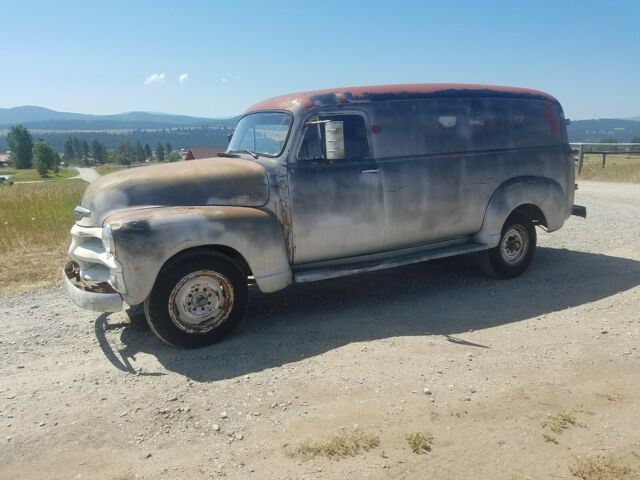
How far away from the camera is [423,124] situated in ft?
19.2

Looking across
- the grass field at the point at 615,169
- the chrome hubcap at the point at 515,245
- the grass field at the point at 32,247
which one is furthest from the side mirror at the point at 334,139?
the grass field at the point at 615,169

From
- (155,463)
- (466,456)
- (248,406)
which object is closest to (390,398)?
(466,456)

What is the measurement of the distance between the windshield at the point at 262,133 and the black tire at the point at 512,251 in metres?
3.08

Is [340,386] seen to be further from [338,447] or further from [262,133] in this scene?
[262,133]

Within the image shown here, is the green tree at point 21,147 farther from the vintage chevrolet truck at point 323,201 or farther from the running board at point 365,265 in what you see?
the running board at point 365,265

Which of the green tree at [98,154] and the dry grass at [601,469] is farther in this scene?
the green tree at [98,154]

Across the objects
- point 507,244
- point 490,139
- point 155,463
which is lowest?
point 155,463

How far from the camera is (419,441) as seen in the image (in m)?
3.22

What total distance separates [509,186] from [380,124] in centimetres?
194

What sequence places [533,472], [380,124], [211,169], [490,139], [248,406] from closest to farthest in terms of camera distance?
[533,472] → [248,406] → [211,169] → [380,124] → [490,139]

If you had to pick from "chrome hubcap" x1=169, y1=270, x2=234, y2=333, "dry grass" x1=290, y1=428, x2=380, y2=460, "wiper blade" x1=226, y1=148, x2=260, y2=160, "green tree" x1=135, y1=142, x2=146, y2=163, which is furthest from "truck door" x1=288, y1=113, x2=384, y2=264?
"green tree" x1=135, y1=142, x2=146, y2=163

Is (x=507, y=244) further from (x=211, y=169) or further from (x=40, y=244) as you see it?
(x=40, y=244)

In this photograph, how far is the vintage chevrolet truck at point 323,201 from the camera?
182 inches

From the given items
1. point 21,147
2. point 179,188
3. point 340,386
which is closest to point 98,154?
point 21,147
